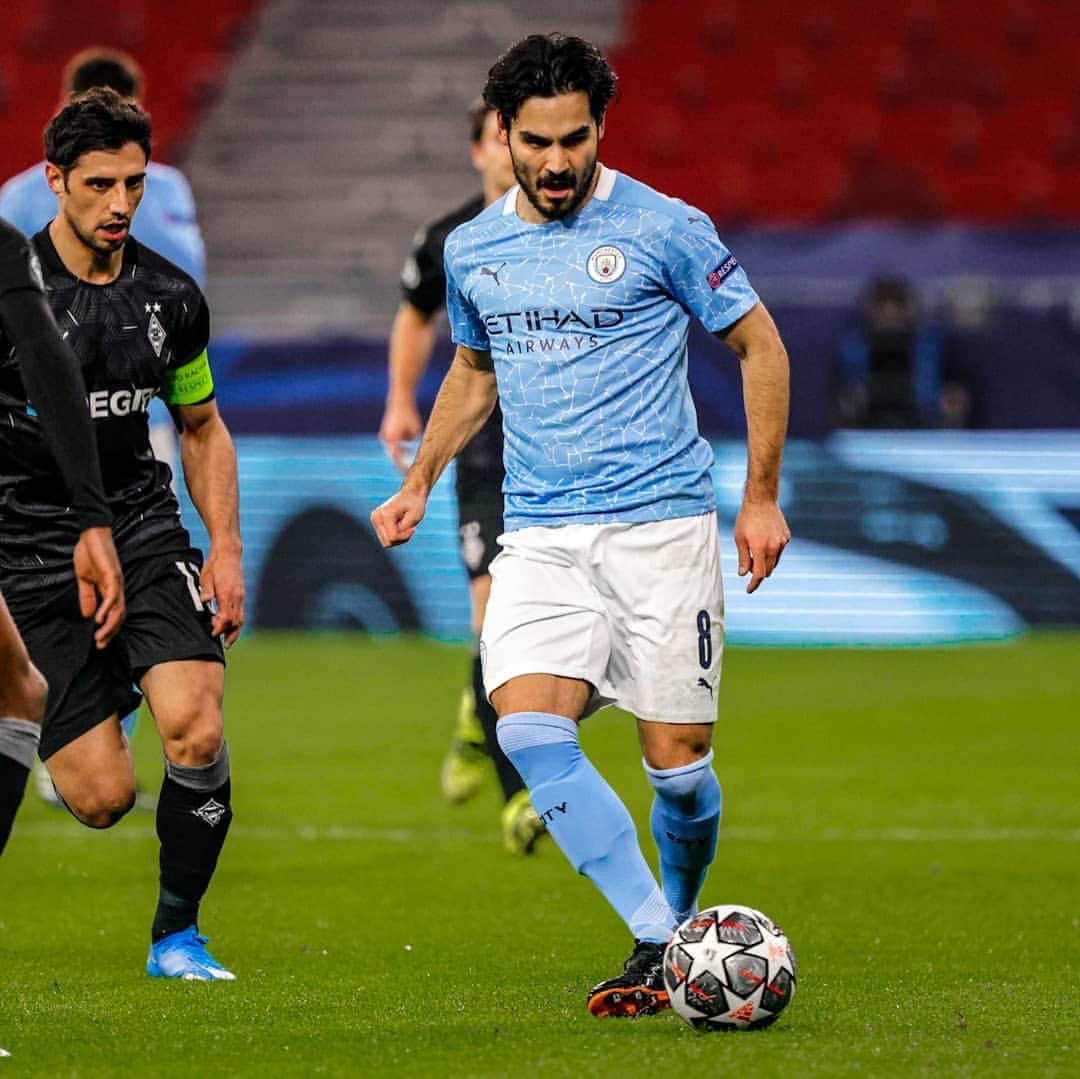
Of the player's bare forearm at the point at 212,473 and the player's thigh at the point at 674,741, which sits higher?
the player's bare forearm at the point at 212,473

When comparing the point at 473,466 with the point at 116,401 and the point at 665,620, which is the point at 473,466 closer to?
the point at 116,401

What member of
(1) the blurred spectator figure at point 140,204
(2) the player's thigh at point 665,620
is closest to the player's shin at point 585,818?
(2) the player's thigh at point 665,620

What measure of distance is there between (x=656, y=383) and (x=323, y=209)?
1404cm

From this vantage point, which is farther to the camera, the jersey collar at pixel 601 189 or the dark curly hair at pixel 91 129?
the dark curly hair at pixel 91 129

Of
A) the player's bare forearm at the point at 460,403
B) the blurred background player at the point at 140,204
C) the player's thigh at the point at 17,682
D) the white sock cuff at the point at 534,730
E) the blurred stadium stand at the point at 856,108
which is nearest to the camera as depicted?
the player's thigh at the point at 17,682


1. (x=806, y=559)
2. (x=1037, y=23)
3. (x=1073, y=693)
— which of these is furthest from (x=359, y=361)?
(x=1037, y=23)

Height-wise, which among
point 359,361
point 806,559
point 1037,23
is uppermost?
point 1037,23

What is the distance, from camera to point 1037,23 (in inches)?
744

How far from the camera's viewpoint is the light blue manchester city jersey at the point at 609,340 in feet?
15.7

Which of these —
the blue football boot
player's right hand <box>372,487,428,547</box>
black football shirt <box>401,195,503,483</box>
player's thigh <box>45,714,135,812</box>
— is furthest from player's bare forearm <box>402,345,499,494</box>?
black football shirt <box>401,195,503,483</box>

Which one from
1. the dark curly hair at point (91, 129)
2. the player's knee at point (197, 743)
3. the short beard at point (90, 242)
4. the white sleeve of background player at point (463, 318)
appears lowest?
the player's knee at point (197, 743)

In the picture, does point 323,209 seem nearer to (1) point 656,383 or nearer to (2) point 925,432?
(2) point 925,432

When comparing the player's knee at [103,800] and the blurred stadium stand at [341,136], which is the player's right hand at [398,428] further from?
the blurred stadium stand at [341,136]

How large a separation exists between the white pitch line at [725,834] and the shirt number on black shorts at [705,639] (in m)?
2.94
